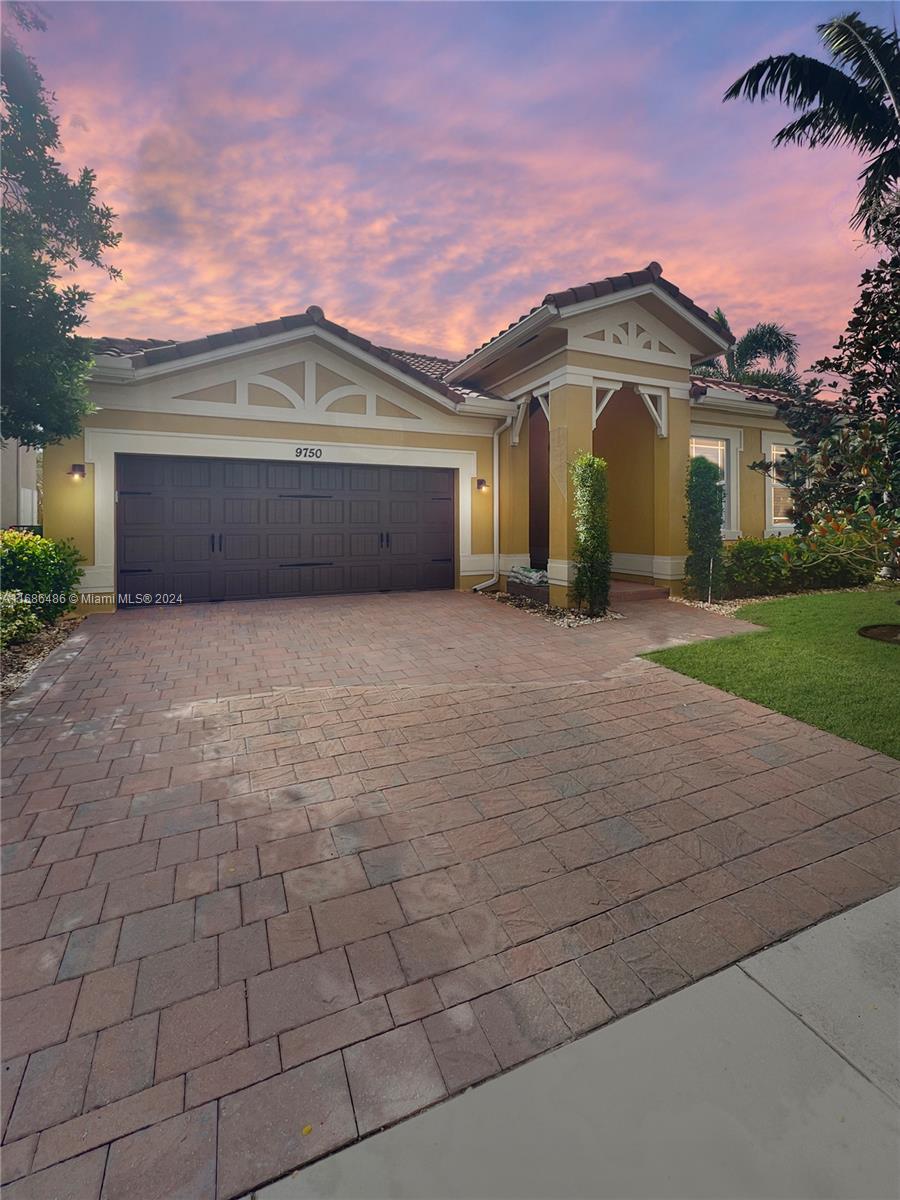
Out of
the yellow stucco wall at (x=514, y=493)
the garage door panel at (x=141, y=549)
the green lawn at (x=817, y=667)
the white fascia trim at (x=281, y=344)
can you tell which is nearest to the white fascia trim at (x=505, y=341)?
the white fascia trim at (x=281, y=344)

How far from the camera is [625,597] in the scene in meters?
10.1

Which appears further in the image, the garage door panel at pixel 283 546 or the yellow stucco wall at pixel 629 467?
the yellow stucco wall at pixel 629 467

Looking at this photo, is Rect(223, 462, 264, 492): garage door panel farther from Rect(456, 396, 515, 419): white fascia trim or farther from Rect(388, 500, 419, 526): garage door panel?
Rect(456, 396, 515, 419): white fascia trim

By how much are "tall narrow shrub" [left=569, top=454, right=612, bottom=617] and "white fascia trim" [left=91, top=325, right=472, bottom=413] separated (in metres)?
3.35

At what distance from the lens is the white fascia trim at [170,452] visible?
28.8 feet

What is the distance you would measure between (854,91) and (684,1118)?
45.7 feet

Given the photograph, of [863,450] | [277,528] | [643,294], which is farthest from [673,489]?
[277,528]

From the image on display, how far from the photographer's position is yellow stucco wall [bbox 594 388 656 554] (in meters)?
10.9

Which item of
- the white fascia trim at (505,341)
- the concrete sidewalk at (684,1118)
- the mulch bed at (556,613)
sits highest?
the white fascia trim at (505,341)

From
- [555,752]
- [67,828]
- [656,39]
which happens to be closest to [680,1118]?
[555,752]

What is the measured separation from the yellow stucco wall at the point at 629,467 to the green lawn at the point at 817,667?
3.19 meters

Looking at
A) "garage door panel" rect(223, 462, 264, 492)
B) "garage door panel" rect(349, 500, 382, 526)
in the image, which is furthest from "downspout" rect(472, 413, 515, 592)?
"garage door panel" rect(223, 462, 264, 492)

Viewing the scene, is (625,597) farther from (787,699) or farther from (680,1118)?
(680,1118)

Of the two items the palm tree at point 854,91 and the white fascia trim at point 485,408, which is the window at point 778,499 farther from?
the white fascia trim at point 485,408
